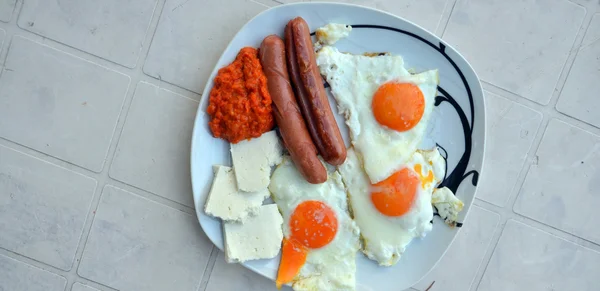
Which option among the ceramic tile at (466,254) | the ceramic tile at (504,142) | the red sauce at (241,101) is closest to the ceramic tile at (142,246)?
the red sauce at (241,101)

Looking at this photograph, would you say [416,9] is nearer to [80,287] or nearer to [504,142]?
[504,142]

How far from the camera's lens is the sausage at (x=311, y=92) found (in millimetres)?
2037

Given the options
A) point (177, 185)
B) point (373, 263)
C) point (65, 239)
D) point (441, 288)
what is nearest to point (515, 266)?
point (441, 288)

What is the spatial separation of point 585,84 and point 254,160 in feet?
5.51

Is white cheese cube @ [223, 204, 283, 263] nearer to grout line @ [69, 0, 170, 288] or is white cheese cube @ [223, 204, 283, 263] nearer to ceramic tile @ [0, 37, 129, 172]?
grout line @ [69, 0, 170, 288]

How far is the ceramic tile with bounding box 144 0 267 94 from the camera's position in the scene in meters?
2.26

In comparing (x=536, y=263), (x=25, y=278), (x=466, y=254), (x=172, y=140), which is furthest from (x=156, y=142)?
(x=536, y=263)

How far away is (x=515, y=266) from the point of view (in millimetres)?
2459

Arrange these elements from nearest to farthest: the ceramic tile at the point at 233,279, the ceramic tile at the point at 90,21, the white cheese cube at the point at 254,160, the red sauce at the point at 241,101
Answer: the red sauce at the point at 241,101
the white cheese cube at the point at 254,160
the ceramic tile at the point at 90,21
the ceramic tile at the point at 233,279

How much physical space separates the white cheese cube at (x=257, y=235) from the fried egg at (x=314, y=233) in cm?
5

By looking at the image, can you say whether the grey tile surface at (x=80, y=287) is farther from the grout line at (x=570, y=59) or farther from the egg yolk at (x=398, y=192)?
the grout line at (x=570, y=59)

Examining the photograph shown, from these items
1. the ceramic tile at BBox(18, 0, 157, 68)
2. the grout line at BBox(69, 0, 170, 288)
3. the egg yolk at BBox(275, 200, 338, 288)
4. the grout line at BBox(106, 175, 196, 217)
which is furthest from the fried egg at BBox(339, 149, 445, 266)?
the ceramic tile at BBox(18, 0, 157, 68)

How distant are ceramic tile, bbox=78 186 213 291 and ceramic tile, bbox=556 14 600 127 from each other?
1912 mm

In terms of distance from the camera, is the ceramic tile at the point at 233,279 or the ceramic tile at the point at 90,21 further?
the ceramic tile at the point at 233,279
